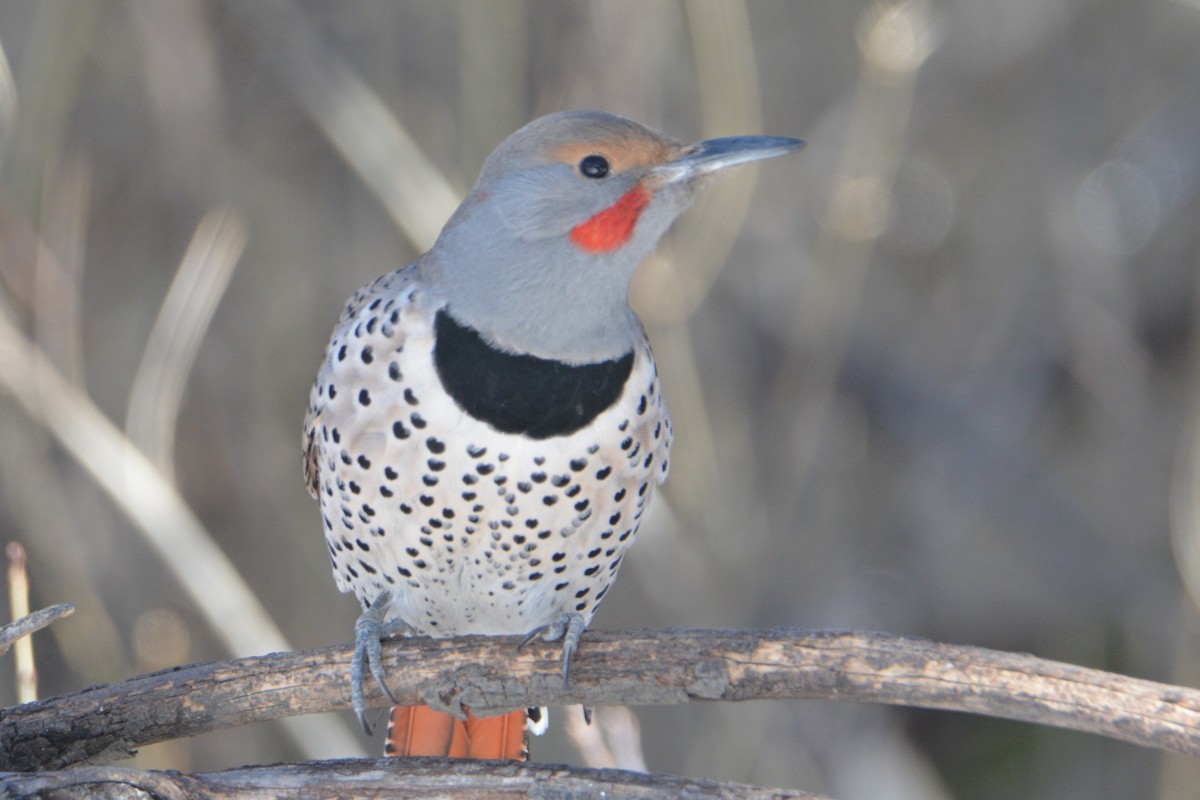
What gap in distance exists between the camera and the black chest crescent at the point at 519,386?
2.47m

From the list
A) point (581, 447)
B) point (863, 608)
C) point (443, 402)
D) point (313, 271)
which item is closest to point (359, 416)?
point (443, 402)

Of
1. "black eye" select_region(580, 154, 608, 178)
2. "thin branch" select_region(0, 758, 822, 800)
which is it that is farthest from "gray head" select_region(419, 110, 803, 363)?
"thin branch" select_region(0, 758, 822, 800)

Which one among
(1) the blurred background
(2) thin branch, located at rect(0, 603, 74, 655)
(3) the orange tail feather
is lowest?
(2) thin branch, located at rect(0, 603, 74, 655)

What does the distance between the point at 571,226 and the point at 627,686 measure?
0.87 metres

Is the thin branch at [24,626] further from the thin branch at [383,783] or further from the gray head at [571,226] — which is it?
the gray head at [571,226]

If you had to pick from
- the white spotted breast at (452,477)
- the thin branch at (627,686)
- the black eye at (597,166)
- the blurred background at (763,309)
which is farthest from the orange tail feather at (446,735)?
the black eye at (597,166)

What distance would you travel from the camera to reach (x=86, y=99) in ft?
13.6

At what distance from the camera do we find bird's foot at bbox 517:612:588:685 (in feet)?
7.49

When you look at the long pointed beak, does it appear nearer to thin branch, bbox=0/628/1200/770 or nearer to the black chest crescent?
the black chest crescent

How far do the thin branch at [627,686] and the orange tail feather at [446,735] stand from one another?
46cm

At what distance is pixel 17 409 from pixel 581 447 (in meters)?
2.32

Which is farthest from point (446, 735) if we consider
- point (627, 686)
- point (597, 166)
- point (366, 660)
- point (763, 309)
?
point (763, 309)

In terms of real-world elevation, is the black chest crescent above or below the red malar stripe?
below

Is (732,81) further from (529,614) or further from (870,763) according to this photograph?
(870,763)
